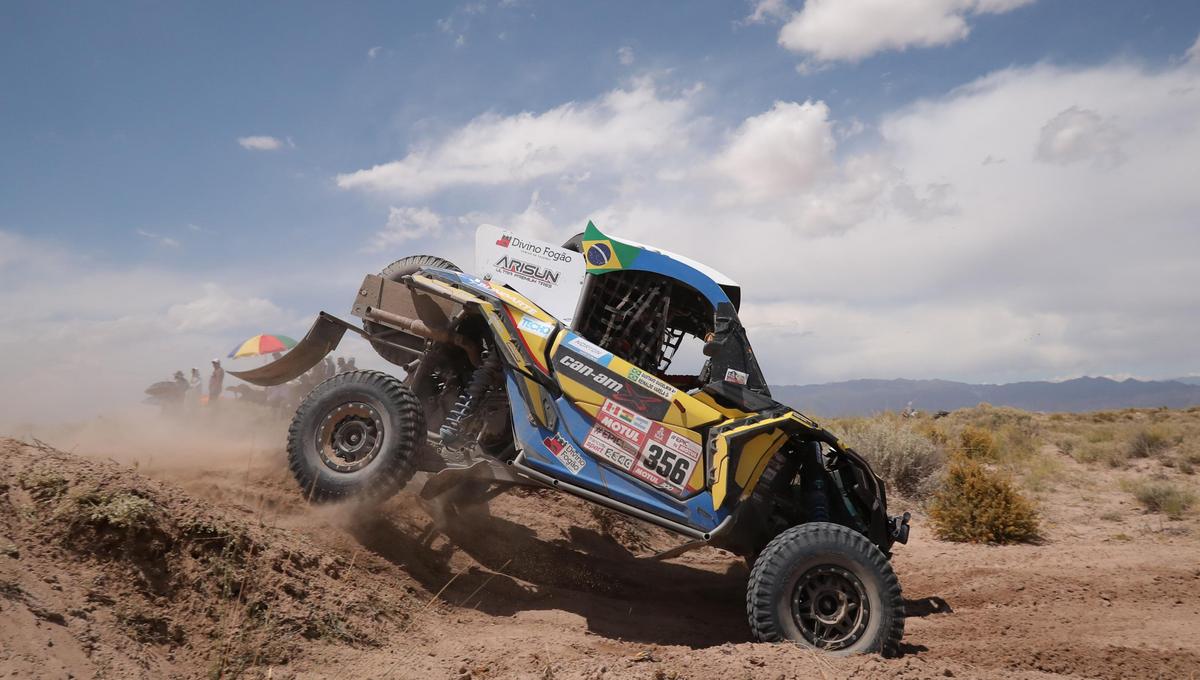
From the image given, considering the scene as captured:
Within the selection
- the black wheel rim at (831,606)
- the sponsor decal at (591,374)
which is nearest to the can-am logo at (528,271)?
the sponsor decal at (591,374)

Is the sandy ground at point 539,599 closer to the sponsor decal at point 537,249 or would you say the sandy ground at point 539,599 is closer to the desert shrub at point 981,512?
the desert shrub at point 981,512

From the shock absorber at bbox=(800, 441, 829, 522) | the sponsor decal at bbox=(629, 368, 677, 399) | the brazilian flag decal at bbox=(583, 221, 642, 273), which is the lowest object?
the shock absorber at bbox=(800, 441, 829, 522)

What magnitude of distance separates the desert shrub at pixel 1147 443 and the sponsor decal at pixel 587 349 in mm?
15390

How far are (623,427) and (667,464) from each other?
0.41m

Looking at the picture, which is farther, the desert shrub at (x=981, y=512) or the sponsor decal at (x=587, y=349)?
the desert shrub at (x=981, y=512)

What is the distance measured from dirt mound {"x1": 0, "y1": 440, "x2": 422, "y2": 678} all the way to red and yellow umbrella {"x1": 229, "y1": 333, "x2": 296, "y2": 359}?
13.7 meters

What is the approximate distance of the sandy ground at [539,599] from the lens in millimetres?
3533

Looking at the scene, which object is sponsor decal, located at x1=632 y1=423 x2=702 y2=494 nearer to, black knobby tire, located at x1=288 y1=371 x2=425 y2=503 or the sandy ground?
the sandy ground

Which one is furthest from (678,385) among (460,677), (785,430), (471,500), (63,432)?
(63,432)

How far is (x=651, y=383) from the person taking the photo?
16.6ft

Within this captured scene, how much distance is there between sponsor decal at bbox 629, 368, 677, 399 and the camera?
5.04m

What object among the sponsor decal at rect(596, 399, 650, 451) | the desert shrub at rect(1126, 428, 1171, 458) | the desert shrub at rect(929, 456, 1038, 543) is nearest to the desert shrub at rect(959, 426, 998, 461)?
the desert shrub at rect(1126, 428, 1171, 458)

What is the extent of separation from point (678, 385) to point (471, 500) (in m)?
2.45

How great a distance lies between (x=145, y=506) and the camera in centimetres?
400
